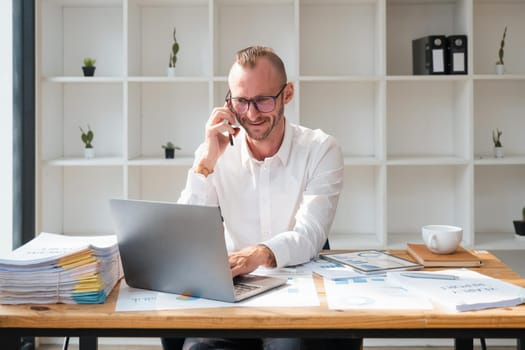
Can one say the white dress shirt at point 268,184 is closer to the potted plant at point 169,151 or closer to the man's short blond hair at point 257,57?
the man's short blond hair at point 257,57

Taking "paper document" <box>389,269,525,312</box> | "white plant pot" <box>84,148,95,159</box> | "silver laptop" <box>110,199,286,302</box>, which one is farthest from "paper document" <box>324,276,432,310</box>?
"white plant pot" <box>84,148,95,159</box>

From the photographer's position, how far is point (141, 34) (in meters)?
3.80

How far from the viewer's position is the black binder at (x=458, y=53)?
344 centimetres

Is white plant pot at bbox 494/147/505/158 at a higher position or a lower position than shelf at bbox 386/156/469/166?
higher

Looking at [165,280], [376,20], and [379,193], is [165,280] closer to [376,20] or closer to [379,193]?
[379,193]

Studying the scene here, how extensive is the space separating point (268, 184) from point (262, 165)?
0.24ft

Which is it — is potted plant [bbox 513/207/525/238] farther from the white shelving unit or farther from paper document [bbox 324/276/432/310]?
paper document [bbox 324/276/432/310]

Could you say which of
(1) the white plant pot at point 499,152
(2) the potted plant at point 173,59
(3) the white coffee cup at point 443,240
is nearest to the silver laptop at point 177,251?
(3) the white coffee cup at point 443,240

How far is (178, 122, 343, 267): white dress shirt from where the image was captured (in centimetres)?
227

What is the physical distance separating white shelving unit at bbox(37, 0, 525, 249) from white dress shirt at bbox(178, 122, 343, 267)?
138 centimetres

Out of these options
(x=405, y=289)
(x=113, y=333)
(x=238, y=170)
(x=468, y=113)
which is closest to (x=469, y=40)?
(x=468, y=113)

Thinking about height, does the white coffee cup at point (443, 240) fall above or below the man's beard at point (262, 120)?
below

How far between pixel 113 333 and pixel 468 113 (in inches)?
103

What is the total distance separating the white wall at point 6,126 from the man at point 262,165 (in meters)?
1.45
